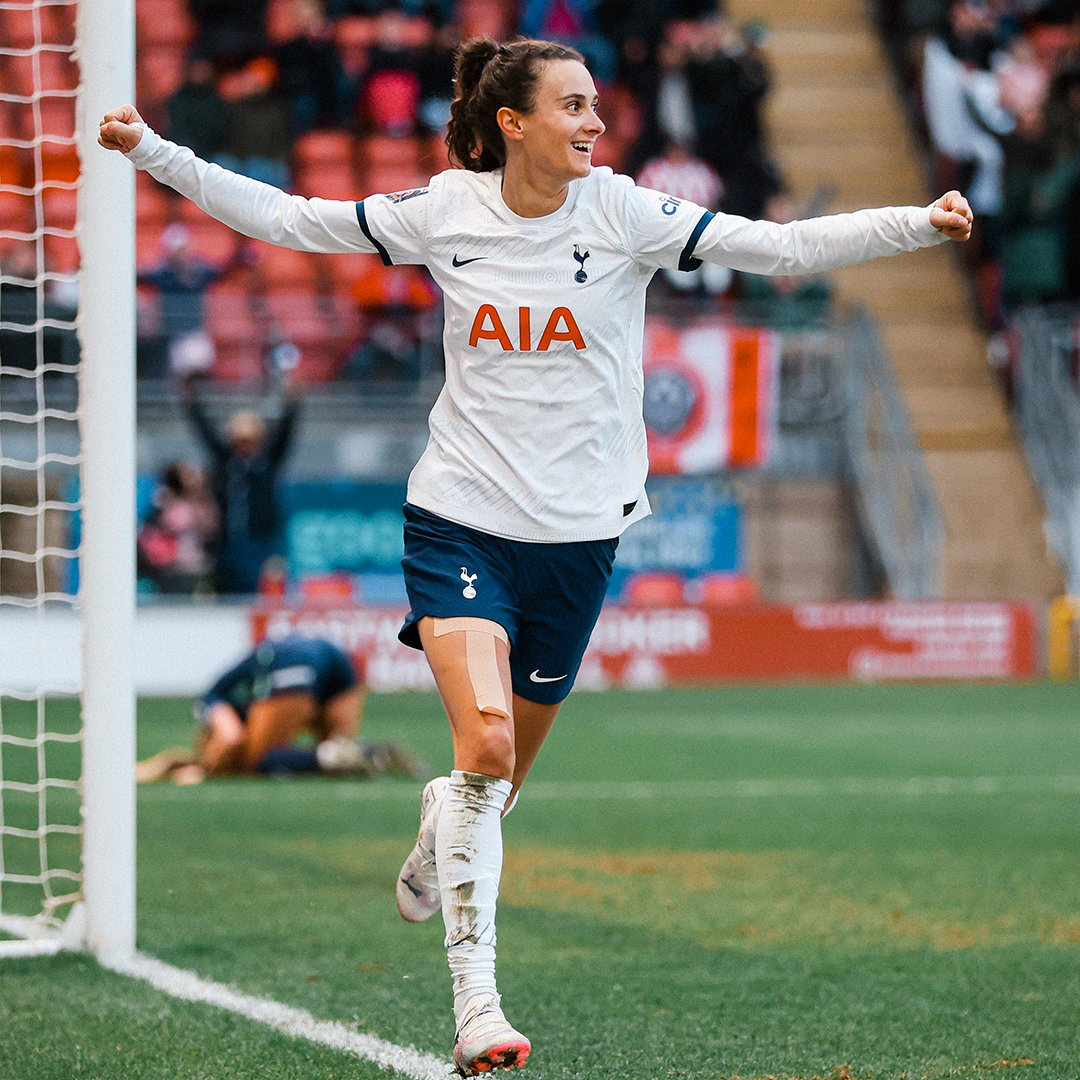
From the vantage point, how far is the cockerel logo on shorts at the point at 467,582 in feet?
15.1

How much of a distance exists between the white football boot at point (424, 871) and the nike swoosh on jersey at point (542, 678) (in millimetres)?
333

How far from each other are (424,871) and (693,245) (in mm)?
1714

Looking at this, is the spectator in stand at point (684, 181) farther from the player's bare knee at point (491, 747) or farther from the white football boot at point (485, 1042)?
the white football boot at point (485, 1042)

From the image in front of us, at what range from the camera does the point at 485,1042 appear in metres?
4.14

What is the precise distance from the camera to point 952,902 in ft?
22.9

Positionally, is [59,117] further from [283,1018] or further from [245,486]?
[283,1018]

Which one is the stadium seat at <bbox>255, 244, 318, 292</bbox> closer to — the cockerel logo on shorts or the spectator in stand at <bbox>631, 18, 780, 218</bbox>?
the spectator in stand at <bbox>631, 18, 780, 218</bbox>

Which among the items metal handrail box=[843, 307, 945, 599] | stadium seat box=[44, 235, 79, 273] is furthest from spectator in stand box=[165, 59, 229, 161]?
metal handrail box=[843, 307, 945, 599]

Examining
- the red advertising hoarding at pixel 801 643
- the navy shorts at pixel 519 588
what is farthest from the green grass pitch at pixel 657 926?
the red advertising hoarding at pixel 801 643

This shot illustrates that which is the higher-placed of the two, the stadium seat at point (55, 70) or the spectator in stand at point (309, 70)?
the spectator in stand at point (309, 70)

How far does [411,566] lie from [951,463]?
1636 cm

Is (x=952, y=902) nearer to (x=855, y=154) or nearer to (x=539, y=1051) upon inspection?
(x=539, y=1051)

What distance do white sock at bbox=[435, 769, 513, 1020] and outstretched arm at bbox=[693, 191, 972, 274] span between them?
136 cm

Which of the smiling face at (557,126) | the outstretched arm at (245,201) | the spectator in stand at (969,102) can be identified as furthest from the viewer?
the spectator in stand at (969,102)
